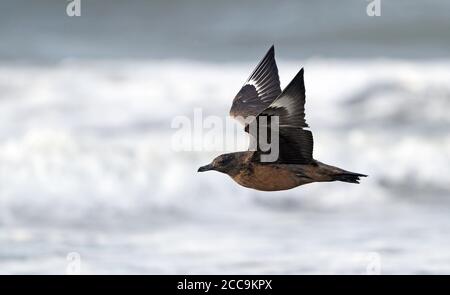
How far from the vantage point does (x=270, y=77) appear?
30.9 ft

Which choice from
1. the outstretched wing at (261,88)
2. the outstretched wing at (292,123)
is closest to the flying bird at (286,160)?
the outstretched wing at (292,123)

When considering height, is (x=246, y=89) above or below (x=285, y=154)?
above

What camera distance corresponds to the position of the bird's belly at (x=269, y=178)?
25.6 ft

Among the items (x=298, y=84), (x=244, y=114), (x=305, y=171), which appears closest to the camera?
(x=298, y=84)

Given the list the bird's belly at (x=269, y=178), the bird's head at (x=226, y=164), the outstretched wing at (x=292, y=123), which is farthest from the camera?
the bird's head at (x=226, y=164)

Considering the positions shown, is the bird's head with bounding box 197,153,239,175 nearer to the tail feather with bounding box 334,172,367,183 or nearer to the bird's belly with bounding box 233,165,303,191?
the bird's belly with bounding box 233,165,303,191

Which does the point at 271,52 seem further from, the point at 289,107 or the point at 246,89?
the point at 289,107

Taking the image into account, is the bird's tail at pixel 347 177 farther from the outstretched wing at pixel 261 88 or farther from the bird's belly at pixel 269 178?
the outstretched wing at pixel 261 88

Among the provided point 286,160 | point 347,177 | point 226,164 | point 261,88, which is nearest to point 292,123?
point 286,160

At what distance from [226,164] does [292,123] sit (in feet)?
2.89

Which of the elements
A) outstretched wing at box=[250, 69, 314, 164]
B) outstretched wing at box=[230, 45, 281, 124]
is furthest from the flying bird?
outstretched wing at box=[230, 45, 281, 124]

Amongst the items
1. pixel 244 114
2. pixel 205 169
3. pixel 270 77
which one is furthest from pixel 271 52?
pixel 205 169

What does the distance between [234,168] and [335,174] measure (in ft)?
2.94

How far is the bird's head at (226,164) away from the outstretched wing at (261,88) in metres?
1.09
